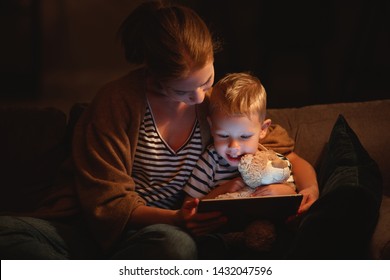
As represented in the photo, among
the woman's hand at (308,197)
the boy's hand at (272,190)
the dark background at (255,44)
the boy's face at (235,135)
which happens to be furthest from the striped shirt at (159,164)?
the dark background at (255,44)

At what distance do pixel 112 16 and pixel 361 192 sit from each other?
158cm

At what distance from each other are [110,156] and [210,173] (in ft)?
1.04

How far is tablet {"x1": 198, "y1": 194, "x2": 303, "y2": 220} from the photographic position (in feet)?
4.61

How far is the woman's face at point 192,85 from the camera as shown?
4.99 feet

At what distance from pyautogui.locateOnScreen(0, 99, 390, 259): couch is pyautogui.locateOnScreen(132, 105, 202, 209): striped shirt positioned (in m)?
0.26

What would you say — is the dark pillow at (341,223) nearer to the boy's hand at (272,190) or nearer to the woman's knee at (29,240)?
the boy's hand at (272,190)

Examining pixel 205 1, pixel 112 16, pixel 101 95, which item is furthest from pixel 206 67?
pixel 112 16

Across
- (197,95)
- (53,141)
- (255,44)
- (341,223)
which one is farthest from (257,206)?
(255,44)

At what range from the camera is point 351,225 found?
1.33 metres

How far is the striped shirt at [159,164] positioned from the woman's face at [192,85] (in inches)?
6.4

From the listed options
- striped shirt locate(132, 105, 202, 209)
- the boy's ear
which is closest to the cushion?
striped shirt locate(132, 105, 202, 209)

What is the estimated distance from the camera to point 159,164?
170 centimetres
